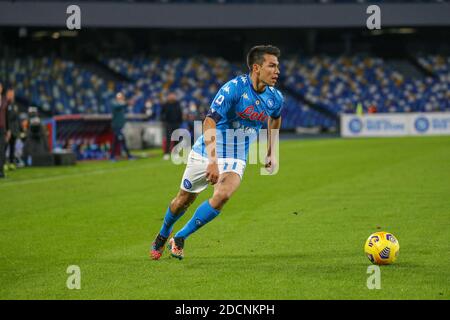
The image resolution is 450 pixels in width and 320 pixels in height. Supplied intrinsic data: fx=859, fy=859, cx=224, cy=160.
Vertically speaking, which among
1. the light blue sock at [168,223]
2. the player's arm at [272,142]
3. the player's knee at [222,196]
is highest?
the player's arm at [272,142]

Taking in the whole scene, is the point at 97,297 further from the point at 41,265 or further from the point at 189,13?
the point at 189,13

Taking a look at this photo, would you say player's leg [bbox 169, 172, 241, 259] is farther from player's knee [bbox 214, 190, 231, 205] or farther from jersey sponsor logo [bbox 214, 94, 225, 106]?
jersey sponsor logo [bbox 214, 94, 225, 106]

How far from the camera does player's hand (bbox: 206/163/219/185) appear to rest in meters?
8.79

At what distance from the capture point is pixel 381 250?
29.0 feet

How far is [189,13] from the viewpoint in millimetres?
49250

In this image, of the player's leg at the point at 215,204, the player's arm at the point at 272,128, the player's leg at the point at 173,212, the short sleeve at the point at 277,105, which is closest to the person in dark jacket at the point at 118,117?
the player's arm at the point at 272,128

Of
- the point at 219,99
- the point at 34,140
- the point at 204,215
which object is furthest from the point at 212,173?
the point at 34,140

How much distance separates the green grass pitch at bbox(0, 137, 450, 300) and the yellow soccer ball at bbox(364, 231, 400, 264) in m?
0.11

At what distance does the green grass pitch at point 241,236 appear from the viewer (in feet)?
25.7

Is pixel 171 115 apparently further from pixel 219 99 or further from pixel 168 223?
pixel 219 99

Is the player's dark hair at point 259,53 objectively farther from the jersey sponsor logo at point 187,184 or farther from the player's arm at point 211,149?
the jersey sponsor logo at point 187,184

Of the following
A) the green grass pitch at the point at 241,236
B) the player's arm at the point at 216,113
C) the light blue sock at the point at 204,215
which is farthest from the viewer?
the light blue sock at the point at 204,215

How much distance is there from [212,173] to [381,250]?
1908mm
